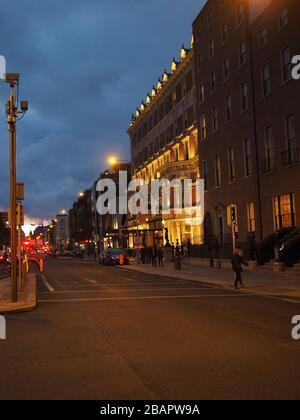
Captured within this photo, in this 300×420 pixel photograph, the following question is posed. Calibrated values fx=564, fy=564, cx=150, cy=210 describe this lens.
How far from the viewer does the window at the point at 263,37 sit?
3394cm

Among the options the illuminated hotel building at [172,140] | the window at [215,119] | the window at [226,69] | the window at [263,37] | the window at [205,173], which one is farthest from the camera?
the illuminated hotel building at [172,140]

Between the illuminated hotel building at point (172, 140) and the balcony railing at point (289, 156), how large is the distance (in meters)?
18.6

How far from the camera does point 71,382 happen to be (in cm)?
753

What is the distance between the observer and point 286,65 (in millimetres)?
31344

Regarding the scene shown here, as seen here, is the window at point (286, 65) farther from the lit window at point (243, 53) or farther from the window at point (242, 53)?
the window at point (242, 53)

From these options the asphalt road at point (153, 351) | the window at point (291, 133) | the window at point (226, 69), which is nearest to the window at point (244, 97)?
the window at point (226, 69)

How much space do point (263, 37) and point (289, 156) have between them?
857 centimetres

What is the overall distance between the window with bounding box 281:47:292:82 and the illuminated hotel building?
743 inches

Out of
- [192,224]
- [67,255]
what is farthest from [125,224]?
[192,224]

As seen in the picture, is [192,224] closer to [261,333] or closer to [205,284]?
[205,284]

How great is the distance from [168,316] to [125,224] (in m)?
71.7

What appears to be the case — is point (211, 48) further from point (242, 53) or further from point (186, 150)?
point (186, 150)

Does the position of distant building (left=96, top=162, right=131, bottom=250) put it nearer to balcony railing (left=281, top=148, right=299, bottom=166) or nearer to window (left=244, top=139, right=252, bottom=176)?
window (left=244, top=139, right=252, bottom=176)

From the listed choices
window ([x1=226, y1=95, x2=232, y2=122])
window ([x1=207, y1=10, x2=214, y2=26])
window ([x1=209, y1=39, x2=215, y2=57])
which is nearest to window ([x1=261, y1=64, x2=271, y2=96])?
window ([x1=226, y1=95, x2=232, y2=122])
